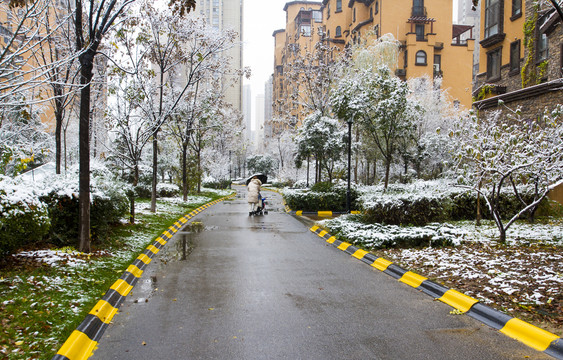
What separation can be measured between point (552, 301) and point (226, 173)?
42.3m

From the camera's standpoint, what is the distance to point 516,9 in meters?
24.6

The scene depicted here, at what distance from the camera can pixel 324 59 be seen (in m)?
27.1

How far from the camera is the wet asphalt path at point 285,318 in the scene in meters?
4.14

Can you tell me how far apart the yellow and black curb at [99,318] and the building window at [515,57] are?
24.2 meters

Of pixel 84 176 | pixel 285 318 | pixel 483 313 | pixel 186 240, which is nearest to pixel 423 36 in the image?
pixel 186 240

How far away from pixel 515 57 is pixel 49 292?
2720 cm

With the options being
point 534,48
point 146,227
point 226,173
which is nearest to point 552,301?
point 146,227

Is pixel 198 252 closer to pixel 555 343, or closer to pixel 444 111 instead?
pixel 555 343

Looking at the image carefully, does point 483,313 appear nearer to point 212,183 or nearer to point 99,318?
point 99,318

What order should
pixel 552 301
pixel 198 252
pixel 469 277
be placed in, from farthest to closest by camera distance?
1. pixel 198 252
2. pixel 469 277
3. pixel 552 301

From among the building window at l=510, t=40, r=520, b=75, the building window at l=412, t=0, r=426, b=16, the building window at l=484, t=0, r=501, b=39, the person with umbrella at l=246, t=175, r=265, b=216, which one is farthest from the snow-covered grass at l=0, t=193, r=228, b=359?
the building window at l=412, t=0, r=426, b=16

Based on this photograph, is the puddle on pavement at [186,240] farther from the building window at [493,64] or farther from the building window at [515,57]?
the building window at [493,64]

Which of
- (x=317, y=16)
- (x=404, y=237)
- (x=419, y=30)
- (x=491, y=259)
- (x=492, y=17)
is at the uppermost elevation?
(x=317, y=16)

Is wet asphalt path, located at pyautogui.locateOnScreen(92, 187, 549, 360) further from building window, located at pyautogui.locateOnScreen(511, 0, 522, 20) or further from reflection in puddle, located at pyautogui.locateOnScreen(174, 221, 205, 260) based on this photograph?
building window, located at pyautogui.locateOnScreen(511, 0, 522, 20)
